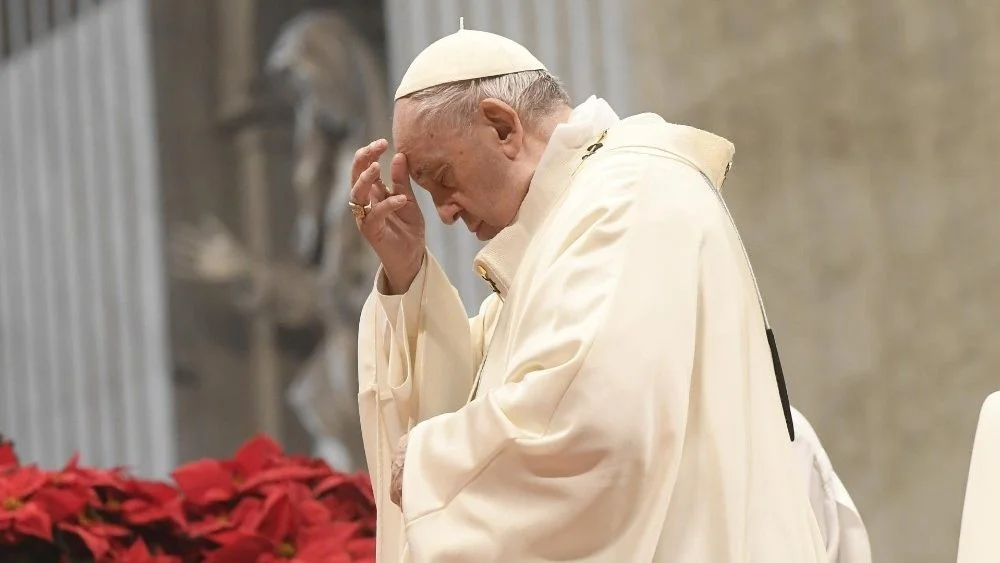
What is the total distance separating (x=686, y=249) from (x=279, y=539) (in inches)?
38.6

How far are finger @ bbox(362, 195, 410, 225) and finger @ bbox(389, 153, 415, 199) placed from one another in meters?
0.01

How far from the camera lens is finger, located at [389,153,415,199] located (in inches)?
98.0

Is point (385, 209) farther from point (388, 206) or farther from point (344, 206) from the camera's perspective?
point (344, 206)

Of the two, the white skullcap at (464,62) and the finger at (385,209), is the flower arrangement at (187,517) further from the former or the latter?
the white skullcap at (464,62)

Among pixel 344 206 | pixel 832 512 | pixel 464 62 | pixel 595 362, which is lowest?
pixel 344 206

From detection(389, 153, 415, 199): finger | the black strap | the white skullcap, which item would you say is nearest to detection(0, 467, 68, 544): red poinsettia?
detection(389, 153, 415, 199): finger

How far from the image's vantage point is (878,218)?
15.5 feet

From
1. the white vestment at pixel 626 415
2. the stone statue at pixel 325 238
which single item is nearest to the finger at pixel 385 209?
the white vestment at pixel 626 415

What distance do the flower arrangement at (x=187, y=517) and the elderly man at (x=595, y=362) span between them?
0.54 m

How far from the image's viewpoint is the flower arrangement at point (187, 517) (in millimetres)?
2733

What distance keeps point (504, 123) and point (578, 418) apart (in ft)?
1.77

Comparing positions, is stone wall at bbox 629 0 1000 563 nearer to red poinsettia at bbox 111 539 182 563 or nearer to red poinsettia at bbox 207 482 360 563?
red poinsettia at bbox 207 482 360 563

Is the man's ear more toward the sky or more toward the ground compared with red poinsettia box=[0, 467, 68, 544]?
→ more toward the sky

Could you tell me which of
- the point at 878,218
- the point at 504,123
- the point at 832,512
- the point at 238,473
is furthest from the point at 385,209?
the point at 878,218
